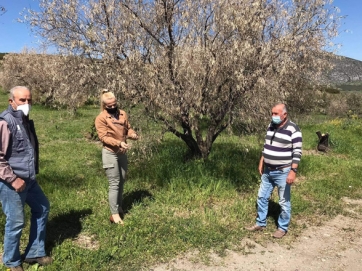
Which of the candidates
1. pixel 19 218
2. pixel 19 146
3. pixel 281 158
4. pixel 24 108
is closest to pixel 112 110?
pixel 24 108

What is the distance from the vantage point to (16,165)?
3.17 meters

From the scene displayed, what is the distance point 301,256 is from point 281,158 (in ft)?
4.12

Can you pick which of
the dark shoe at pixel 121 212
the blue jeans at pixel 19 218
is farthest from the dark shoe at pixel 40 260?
the dark shoe at pixel 121 212

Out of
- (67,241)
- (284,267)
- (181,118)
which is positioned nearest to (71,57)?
(181,118)

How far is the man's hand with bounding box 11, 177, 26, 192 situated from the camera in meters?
3.08

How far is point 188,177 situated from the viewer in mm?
6148

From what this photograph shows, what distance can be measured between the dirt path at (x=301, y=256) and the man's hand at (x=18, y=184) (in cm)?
168

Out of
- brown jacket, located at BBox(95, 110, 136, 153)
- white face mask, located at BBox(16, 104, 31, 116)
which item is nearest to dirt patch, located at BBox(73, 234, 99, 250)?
brown jacket, located at BBox(95, 110, 136, 153)

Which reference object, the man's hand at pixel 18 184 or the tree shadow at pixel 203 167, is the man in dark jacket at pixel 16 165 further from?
the tree shadow at pixel 203 167

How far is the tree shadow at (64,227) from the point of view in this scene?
4215 millimetres

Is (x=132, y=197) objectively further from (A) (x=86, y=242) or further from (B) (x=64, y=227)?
(A) (x=86, y=242)

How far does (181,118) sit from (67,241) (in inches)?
124

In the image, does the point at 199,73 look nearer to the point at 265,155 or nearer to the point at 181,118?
the point at 181,118

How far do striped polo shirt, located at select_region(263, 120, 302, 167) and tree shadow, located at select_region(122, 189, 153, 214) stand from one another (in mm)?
2279
